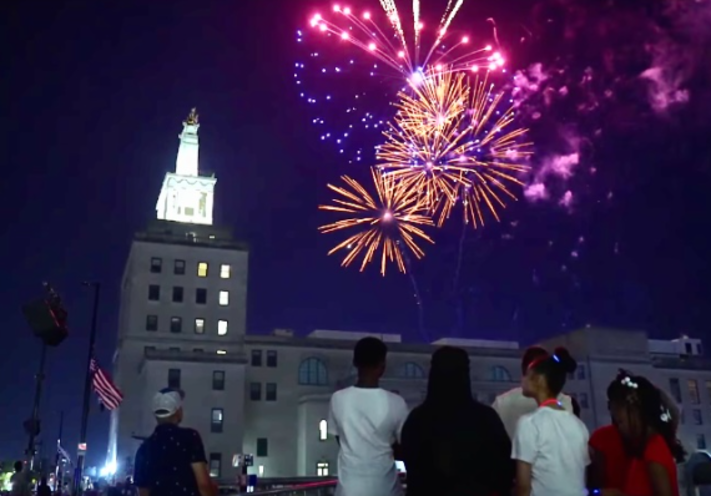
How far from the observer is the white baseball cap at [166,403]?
6320 millimetres

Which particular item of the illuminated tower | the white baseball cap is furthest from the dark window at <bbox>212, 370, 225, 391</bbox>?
the white baseball cap

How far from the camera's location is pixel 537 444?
507cm

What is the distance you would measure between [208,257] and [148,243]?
5.65m

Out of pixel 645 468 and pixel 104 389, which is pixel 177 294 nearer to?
pixel 104 389

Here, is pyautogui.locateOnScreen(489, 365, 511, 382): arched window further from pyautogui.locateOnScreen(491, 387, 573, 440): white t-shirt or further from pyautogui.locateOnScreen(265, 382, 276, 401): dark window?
pyautogui.locateOnScreen(491, 387, 573, 440): white t-shirt

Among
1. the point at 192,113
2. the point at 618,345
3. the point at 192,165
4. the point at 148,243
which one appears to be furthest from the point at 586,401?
the point at 192,113


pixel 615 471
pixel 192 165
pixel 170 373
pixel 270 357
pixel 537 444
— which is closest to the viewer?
pixel 537 444

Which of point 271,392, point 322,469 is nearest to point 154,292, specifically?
point 271,392

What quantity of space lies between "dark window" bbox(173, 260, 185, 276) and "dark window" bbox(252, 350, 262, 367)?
10.2 m

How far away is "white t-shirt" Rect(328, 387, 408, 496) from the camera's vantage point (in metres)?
5.67

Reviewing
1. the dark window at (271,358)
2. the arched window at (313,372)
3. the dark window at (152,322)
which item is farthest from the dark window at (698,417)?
the dark window at (152,322)

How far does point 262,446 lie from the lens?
59.6 m

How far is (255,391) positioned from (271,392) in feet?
4.67

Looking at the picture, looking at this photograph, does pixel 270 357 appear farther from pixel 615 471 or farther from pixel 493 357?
pixel 615 471
